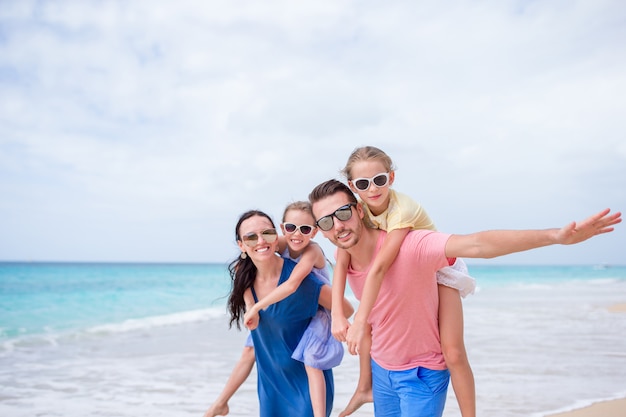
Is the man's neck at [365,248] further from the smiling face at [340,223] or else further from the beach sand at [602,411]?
the beach sand at [602,411]

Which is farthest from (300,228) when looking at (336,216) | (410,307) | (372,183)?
(410,307)

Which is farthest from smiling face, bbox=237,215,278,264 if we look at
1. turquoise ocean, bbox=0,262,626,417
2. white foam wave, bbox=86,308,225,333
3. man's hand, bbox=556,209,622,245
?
white foam wave, bbox=86,308,225,333

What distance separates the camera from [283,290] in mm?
3709

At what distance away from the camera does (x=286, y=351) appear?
3.96 metres

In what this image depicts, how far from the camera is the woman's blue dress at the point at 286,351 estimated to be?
12.8 ft

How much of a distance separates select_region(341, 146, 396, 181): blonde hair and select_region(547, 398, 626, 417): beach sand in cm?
405

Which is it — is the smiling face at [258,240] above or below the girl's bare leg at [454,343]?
above

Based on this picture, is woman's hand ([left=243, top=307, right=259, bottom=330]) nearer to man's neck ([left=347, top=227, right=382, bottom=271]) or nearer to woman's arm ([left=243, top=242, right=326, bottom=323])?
woman's arm ([left=243, top=242, right=326, bottom=323])

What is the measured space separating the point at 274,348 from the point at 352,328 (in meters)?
1.07

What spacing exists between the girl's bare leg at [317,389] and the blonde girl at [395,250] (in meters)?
0.63

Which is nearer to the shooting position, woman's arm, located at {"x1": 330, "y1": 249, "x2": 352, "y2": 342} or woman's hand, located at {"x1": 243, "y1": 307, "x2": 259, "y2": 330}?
woman's arm, located at {"x1": 330, "y1": 249, "x2": 352, "y2": 342}

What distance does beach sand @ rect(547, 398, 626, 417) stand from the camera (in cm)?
573

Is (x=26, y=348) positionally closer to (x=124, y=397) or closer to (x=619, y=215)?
(x=124, y=397)

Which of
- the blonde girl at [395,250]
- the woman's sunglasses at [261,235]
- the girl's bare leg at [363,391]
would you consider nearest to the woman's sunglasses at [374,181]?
the blonde girl at [395,250]
